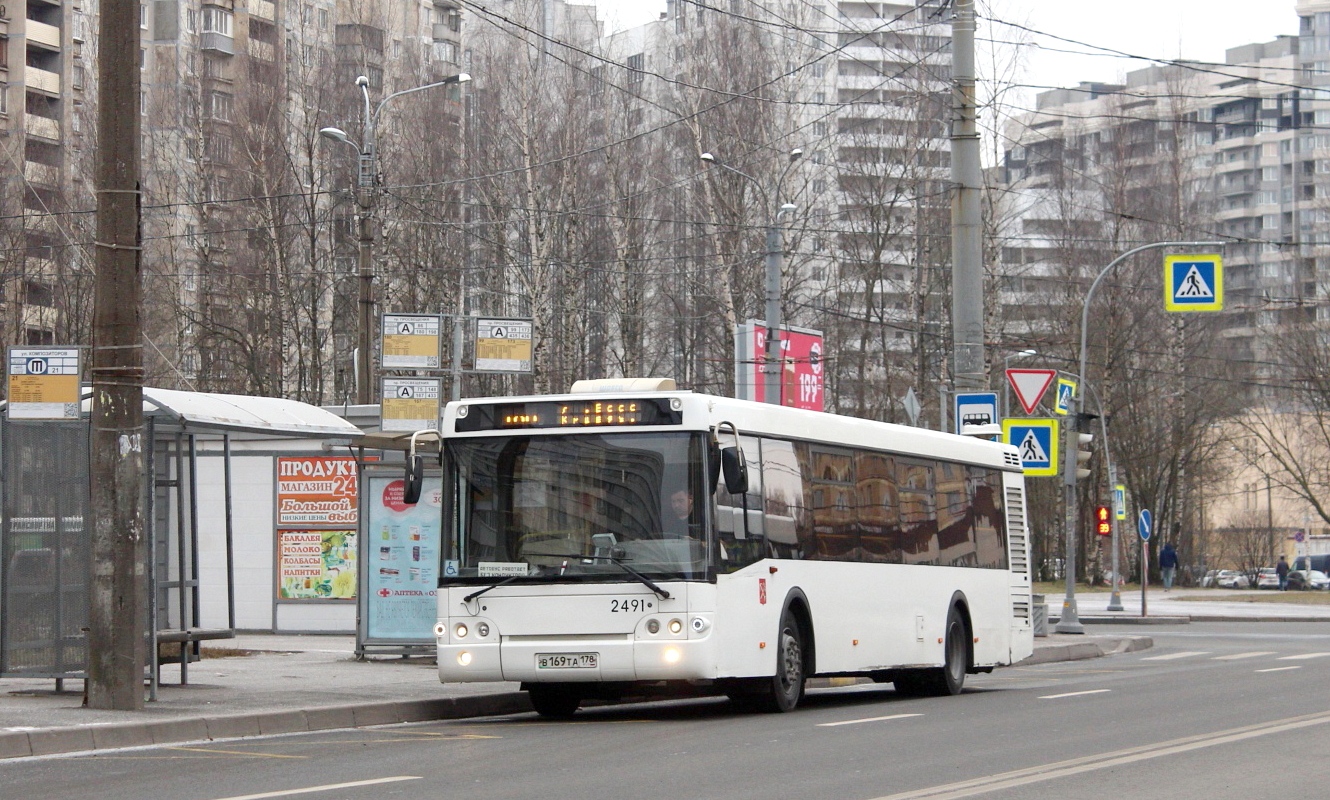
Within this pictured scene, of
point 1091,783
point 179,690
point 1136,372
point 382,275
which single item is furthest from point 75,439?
point 1136,372

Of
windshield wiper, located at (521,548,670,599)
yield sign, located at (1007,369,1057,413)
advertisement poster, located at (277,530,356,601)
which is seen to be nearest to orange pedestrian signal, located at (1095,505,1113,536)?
yield sign, located at (1007,369,1057,413)

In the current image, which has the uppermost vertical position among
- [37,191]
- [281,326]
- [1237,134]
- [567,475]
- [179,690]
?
[1237,134]

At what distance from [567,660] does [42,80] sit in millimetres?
61581

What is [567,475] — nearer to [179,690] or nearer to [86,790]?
[179,690]

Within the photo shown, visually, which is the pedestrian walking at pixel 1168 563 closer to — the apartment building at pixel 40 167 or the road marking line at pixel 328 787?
the apartment building at pixel 40 167

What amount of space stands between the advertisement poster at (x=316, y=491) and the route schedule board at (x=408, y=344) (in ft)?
14.6

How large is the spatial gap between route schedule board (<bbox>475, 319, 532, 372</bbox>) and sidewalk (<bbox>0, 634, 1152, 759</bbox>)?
3.77 m

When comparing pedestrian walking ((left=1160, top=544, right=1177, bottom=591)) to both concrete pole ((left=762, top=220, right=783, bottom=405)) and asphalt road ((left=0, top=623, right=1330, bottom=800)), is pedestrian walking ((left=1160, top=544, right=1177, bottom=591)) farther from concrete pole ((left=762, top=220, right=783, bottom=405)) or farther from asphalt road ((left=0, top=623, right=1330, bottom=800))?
asphalt road ((left=0, top=623, right=1330, bottom=800))

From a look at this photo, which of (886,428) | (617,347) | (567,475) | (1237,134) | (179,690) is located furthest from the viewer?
(1237,134)

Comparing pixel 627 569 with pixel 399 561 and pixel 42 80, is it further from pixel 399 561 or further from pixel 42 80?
pixel 42 80

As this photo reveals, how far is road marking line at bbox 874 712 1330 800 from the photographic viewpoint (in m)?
9.64

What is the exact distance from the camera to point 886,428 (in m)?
18.1

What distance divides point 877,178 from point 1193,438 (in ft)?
56.7

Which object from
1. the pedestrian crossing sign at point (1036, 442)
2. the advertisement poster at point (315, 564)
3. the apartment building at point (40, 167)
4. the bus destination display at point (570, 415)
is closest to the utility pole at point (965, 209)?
the pedestrian crossing sign at point (1036, 442)
